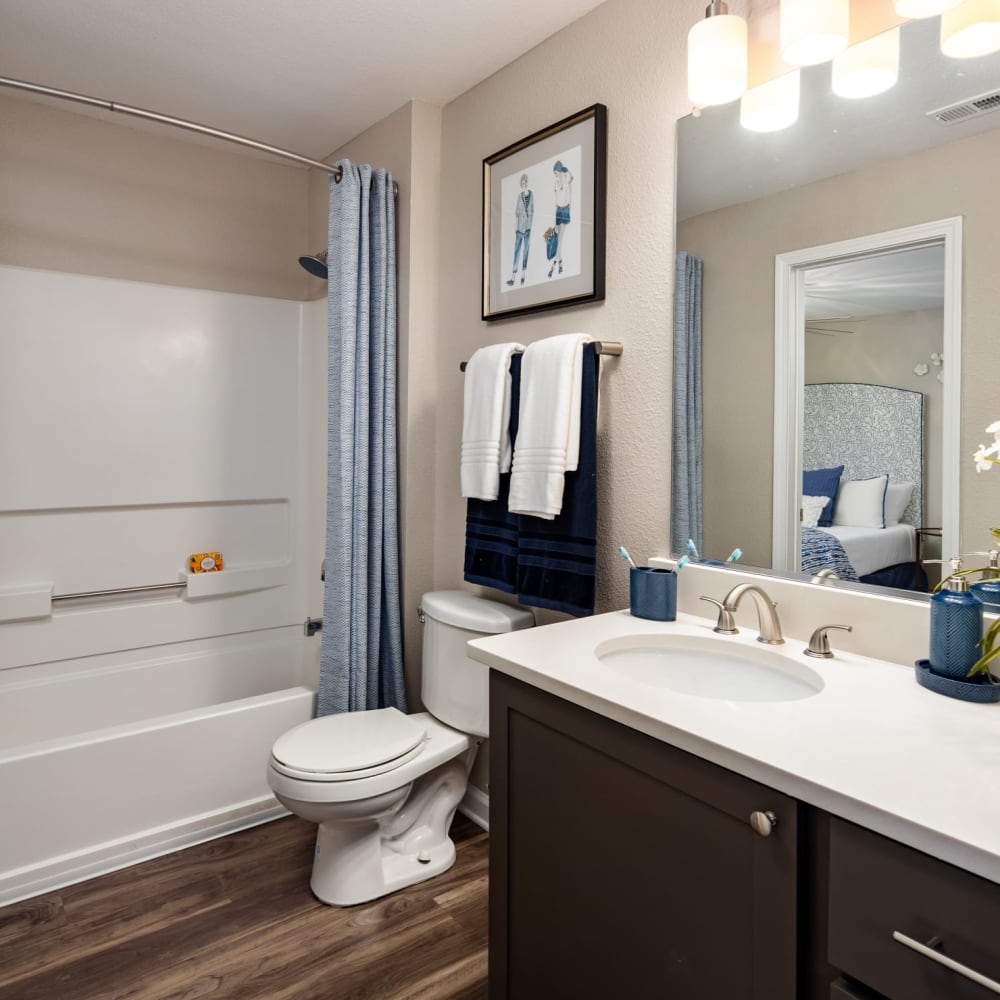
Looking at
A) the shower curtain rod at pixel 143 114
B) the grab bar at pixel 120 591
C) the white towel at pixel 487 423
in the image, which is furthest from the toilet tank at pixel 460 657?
the shower curtain rod at pixel 143 114

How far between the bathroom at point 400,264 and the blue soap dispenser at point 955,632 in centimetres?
53

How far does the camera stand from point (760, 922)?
900 millimetres

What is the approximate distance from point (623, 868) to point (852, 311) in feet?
3.48

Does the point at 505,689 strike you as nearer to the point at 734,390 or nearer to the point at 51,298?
the point at 734,390

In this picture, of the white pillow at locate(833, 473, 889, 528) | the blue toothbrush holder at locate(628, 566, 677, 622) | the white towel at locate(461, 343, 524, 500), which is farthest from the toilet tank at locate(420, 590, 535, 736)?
the white pillow at locate(833, 473, 889, 528)

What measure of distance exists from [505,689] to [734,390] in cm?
82

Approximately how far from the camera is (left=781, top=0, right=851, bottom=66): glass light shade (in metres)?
1.33

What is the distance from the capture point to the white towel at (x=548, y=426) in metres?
1.76

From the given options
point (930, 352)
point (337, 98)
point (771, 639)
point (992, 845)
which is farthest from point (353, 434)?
point (992, 845)

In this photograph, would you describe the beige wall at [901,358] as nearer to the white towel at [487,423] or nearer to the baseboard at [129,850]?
the white towel at [487,423]

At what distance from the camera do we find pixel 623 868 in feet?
3.61

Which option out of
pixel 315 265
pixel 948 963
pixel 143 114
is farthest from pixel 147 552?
pixel 948 963

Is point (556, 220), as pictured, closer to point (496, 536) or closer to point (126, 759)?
point (496, 536)

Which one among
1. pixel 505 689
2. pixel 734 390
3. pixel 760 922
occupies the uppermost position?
pixel 734 390
